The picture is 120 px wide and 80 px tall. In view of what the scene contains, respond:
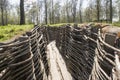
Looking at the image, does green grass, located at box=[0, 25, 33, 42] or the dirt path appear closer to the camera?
green grass, located at box=[0, 25, 33, 42]

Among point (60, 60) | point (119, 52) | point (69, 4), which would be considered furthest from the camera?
point (69, 4)

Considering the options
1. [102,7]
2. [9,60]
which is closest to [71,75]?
[9,60]

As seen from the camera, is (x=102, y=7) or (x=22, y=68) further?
(x=102, y=7)

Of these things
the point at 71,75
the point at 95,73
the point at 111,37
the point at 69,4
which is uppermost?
the point at 69,4

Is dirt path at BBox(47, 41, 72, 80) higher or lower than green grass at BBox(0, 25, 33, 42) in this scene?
lower

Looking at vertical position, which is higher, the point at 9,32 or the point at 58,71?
the point at 9,32

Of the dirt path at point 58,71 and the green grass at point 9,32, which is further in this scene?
the dirt path at point 58,71

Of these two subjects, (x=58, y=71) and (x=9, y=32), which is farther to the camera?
(x=58, y=71)

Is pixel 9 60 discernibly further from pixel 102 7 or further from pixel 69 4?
pixel 69 4

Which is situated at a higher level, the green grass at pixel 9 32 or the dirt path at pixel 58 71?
the green grass at pixel 9 32

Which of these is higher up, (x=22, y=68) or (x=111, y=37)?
(x=111, y=37)

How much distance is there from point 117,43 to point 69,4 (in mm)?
52946

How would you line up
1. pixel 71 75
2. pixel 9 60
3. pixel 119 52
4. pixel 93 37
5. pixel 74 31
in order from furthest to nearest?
pixel 74 31, pixel 71 75, pixel 93 37, pixel 9 60, pixel 119 52

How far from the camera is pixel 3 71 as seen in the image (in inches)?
171
